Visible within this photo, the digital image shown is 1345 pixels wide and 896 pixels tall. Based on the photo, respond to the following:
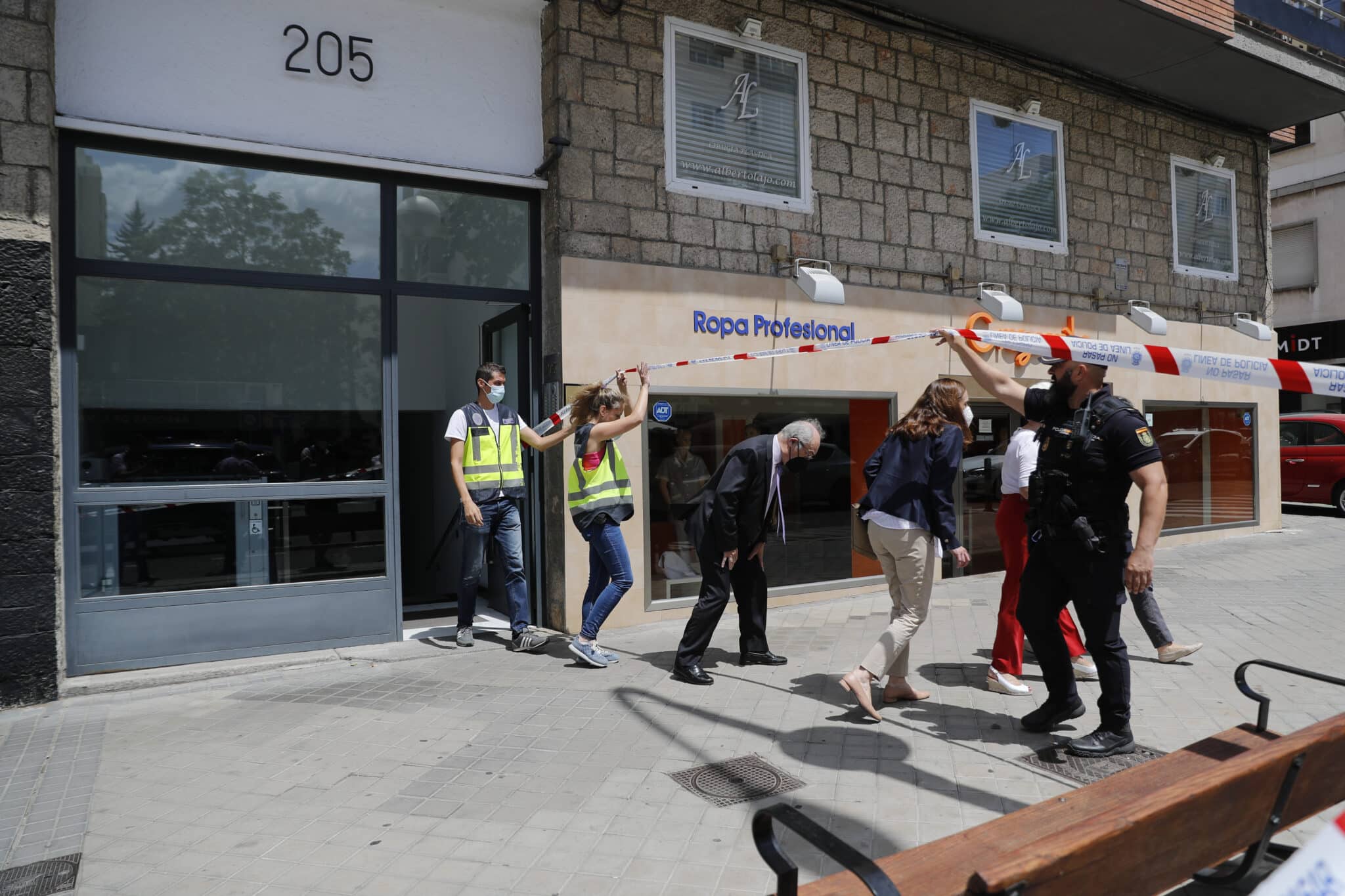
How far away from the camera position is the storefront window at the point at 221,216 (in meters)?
6.11

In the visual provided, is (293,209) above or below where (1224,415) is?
above

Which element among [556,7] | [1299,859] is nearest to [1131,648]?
[1299,859]

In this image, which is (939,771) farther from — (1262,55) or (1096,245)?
(1262,55)

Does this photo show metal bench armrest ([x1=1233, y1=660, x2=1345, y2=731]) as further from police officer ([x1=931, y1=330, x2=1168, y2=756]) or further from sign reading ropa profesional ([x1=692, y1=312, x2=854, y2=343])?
sign reading ropa profesional ([x1=692, y1=312, x2=854, y2=343])

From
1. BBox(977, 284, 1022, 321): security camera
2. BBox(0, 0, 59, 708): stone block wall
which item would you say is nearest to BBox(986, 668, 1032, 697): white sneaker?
BBox(977, 284, 1022, 321): security camera

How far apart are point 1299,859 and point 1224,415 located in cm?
1364

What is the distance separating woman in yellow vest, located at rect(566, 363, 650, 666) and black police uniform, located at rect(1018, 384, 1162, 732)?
2627 millimetres

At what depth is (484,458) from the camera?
6.67 meters

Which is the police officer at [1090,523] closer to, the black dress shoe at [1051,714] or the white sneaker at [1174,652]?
the black dress shoe at [1051,714]

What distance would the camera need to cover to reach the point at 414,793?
409cm

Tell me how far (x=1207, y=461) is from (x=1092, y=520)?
1034 cm

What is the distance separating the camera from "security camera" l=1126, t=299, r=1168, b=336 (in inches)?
445

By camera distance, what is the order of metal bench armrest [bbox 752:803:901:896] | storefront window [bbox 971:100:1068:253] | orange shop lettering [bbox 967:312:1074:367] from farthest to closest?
storefront window [bbox 971:100:1068:253]
orange shop lettering [bbox 967:312:1074:367]
metal bench armrest [bbox 752:803:901:896]

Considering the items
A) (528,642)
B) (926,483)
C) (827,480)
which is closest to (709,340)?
(827,480)
